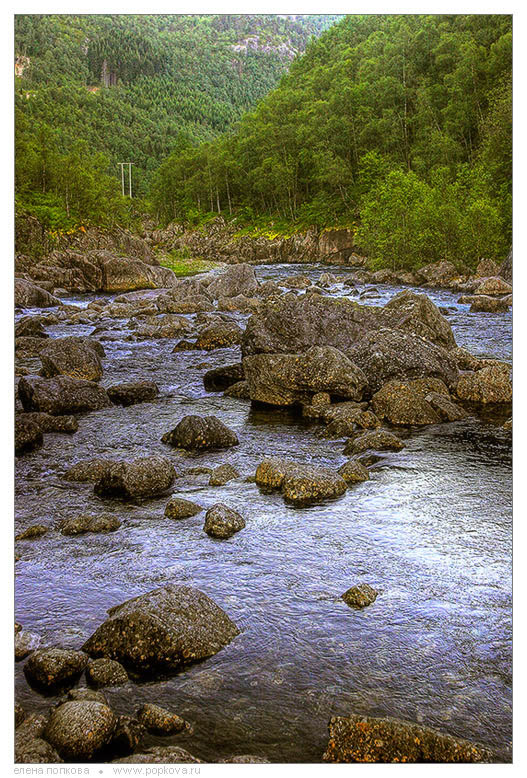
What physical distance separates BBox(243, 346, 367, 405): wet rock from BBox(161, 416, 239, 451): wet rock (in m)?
3.26

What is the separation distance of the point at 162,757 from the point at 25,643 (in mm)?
2342

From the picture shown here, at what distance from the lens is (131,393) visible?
16969mm

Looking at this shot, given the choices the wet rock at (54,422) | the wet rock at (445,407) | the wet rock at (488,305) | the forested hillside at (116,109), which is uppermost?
the forested hillside at (116,109)

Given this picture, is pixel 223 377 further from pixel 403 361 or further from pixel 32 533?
pixel 32 533

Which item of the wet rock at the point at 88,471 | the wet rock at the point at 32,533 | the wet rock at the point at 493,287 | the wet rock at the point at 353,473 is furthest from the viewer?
the wet rock at the point at 493,287

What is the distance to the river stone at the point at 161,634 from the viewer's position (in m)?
6.10

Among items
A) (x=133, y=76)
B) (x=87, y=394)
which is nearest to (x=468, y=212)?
(x=87, y=394)

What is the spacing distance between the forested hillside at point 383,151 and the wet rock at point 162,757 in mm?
32558

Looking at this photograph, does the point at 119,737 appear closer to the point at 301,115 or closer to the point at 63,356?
the point at 63,356

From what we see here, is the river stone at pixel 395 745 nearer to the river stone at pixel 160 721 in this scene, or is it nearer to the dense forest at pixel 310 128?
the river stone at pixel 160 721

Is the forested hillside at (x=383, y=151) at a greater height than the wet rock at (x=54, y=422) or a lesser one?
greater

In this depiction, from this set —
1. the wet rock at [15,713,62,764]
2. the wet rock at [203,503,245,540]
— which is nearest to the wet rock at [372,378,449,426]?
the wet rock at [203,503,245,540]

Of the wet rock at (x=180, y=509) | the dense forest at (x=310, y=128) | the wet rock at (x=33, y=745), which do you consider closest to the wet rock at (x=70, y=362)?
the dense forest at (x=310, y=128)

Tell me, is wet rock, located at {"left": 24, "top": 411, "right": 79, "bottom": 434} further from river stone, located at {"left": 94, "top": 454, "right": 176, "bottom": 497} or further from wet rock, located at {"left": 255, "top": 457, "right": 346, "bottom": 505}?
wet rock, located at {"left": 255, "top": 457, "right": 346, "bottom": 505}
